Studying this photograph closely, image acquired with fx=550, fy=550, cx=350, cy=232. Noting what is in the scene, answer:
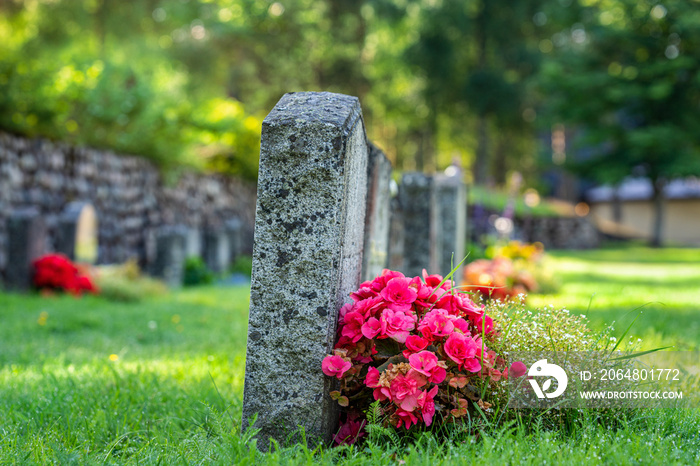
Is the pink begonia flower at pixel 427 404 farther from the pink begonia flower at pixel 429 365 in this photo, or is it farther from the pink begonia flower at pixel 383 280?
the pink begonia flower at pixel 383 280

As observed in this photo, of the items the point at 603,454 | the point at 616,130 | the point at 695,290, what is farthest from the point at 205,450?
the point at 616,130

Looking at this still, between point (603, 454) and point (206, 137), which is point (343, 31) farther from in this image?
point (603, 454)

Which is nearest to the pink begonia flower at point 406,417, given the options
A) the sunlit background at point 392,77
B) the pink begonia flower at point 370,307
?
the pink begonia flower at point 370,307

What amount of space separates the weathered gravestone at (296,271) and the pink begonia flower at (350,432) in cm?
8

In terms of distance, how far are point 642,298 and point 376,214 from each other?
518 centimetres

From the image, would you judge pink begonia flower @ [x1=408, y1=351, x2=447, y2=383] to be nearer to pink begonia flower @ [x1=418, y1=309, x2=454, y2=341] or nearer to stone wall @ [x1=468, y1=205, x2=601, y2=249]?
pink begonia flower @ [x1=418, y1=309, x2=454, y2=341]

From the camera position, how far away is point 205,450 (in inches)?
79.1

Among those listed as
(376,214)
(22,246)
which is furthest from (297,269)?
(22,246)

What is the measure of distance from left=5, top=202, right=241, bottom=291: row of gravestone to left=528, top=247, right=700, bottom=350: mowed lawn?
6.11 metres

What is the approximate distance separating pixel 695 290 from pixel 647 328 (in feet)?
14.7

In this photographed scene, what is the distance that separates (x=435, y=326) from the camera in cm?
216

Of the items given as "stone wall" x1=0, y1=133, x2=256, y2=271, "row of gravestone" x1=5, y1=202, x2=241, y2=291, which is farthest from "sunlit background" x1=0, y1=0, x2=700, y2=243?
"row of gravestone" x1=5, y1=202, x2=241, y2=291

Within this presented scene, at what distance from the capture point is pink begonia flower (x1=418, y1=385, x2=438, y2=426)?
2021 mm

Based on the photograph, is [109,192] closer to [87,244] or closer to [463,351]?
[87,244]
